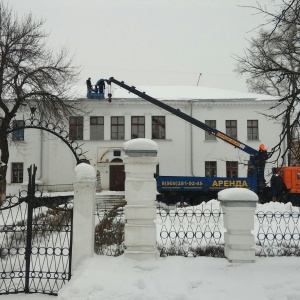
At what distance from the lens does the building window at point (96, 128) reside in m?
24.5

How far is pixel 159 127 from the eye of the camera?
81.1ft

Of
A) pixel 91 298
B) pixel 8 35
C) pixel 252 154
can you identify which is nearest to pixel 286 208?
pixel 252 154

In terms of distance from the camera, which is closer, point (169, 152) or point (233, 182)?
point (233, 182)

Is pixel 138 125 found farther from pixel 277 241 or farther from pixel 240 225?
pixel 240 225

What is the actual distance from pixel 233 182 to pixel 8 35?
42.8 feet

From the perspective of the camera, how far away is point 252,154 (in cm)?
1703

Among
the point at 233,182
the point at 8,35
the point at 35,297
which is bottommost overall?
the point at 35,297

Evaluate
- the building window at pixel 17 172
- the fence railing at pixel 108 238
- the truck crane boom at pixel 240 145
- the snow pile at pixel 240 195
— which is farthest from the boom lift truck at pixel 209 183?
the snow pile at pixel 240 195

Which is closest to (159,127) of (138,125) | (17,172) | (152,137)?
(152,137)

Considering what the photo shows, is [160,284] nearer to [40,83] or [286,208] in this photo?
[286,208]

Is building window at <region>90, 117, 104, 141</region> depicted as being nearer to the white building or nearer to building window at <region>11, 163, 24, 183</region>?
the white building

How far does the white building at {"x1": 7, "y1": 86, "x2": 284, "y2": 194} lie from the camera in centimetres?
2394

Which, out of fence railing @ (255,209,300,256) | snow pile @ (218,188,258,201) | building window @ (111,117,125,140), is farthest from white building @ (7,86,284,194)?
snow pile @ (218,188,258,201)

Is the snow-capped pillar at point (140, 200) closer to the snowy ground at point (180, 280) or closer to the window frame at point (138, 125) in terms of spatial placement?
the snowy ground at point (180, 280)
